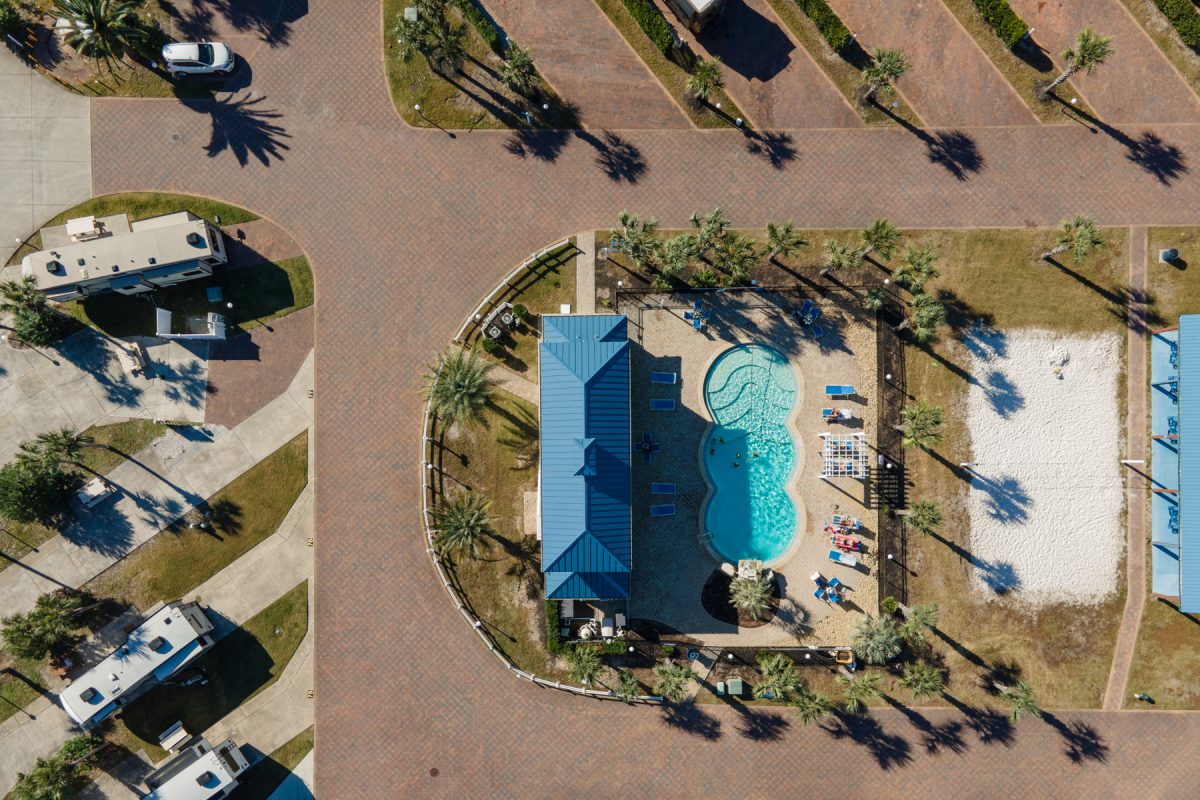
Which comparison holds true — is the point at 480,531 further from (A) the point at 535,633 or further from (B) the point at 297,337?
(B) the point at 297,337

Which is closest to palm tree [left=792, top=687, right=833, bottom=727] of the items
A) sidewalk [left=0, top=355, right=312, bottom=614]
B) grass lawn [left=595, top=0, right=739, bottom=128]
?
sidewalk [left=0, top=355, right=312, bottom=614]

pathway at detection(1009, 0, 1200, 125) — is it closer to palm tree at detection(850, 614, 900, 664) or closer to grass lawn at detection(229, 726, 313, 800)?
palm tree at detection(850, 614, 900, 664)

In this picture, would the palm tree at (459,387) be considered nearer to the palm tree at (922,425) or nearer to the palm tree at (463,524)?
the palm tree at (463,524)

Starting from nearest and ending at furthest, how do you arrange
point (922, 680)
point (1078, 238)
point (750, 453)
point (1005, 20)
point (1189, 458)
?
point (1078, 238) < point (922, 680) < point (1189, 458) < point (1005, 20) < point (750, 453)

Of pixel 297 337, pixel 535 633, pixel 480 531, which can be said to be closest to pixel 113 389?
pixel 297 337

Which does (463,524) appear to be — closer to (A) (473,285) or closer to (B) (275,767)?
(A) (473,285)

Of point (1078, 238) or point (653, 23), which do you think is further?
point (653, 23)

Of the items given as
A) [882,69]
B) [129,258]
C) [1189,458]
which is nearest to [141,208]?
[129,258]

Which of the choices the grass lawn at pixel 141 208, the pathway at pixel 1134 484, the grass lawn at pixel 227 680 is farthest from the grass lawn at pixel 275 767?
the pathway at pixel 1134 484
